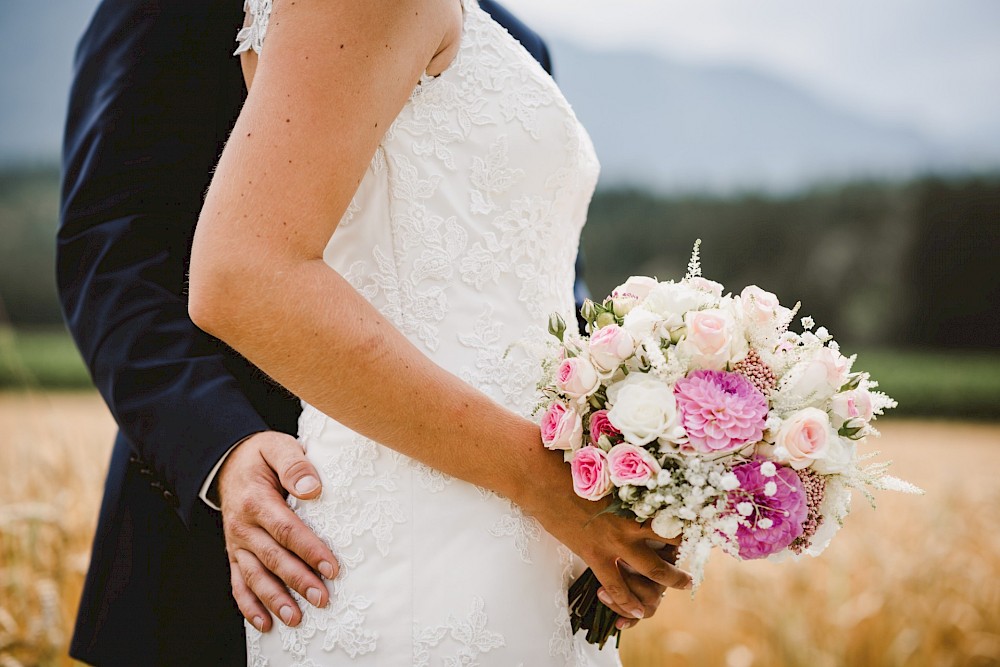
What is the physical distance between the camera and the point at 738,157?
3944cm

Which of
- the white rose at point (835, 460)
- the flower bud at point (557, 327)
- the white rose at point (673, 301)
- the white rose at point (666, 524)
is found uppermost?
the white rose at point (673, 301)

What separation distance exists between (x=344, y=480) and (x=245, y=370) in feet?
1.96

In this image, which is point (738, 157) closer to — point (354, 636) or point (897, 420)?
point (897, 420)

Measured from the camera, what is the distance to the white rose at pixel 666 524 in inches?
61.1

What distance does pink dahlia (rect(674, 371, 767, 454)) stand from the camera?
1.51 m

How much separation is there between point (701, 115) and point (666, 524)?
138 ft

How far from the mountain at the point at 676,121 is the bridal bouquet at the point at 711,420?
23.6 metres

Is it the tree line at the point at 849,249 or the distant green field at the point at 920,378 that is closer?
the distant green field at the point at 920,378

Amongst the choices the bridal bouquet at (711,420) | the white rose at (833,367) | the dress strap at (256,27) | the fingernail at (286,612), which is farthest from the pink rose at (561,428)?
the dress strap at (256,27)

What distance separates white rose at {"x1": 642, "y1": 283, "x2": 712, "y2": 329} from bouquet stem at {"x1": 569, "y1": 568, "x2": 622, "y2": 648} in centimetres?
60

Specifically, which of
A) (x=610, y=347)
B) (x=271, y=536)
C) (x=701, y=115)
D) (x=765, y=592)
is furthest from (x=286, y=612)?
(x=701, y=115)

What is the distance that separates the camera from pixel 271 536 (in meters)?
1.75

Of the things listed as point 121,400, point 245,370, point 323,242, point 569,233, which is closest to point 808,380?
point 569,233

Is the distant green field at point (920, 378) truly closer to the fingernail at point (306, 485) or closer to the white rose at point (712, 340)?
the white rose at point (712, 340)
